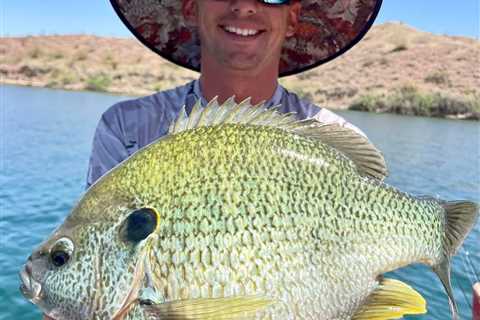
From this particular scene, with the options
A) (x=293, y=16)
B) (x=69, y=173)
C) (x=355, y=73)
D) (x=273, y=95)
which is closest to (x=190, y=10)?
(x=293, y=16)

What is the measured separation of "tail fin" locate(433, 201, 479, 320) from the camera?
1.71 metres

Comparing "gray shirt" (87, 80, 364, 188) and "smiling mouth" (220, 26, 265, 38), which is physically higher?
"smiling mouth" (220, 26, 265, 38)

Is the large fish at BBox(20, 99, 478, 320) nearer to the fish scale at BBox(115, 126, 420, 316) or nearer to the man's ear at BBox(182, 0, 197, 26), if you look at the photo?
the fish scale at BBox(115, 126, 420, 316)

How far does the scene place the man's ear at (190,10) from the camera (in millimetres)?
2922

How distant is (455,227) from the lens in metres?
1.73

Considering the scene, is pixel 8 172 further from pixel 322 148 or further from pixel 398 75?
pixel 398 75

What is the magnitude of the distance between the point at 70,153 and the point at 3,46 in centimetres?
4814

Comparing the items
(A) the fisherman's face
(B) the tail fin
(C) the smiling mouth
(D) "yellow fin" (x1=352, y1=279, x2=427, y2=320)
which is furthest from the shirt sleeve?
(B) the tail fin

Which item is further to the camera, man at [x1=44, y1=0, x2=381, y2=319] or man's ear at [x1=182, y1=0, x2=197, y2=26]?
Result: man's ear at [x1=182, y1=0, x2=197, y2=26]

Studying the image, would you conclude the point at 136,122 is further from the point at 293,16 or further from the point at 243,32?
the point at 293,16

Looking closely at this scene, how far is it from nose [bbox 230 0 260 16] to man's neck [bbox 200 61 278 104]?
0.27m

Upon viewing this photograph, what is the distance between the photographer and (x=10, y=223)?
937 centimetres

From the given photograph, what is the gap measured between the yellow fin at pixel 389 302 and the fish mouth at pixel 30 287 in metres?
0.96

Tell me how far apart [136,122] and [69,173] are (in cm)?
1140
